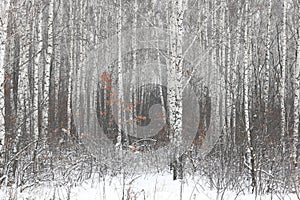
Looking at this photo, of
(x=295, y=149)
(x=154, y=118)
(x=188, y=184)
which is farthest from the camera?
(x=154, y=118)

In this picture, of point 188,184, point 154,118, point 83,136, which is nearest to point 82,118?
point 83,136

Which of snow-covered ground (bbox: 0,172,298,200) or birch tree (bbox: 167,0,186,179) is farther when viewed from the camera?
birch tree (bbox: 167,0,186,179)

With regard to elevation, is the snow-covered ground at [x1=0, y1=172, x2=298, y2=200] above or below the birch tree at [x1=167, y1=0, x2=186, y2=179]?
below

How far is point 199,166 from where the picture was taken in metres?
7.33

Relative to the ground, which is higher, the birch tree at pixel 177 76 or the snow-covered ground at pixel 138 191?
the birch tree at pixel 177 76

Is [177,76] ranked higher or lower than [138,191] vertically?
higher

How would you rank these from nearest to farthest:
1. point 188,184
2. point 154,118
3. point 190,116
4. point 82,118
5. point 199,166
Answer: point 188,184
point 199,166
point 190,116
point 82,118
point 154,118

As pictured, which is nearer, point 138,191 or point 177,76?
point 138,191

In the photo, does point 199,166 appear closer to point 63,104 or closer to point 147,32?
point 63,104

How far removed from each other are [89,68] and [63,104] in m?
5.13

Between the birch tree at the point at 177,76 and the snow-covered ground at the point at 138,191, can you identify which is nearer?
the snow-covered ground at the point at 138,191

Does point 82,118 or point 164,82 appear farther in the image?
point 164,82

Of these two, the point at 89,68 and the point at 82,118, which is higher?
the point at 89,68

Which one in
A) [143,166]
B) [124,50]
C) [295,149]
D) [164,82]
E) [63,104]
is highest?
[124,50]
